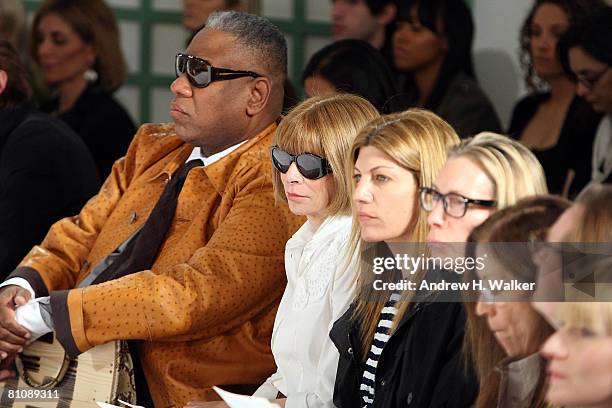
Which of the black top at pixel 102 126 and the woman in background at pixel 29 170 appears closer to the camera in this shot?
the woman in background at pixel 29 170

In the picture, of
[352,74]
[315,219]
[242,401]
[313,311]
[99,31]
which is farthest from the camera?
[99,31]

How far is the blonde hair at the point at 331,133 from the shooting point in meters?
2.86

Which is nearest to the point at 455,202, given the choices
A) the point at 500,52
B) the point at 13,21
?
the point at 500,52

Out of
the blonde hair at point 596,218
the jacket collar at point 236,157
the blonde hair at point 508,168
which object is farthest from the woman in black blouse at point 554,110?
the blonde hair at point 596,218

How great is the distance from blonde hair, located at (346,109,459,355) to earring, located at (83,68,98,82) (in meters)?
3.04

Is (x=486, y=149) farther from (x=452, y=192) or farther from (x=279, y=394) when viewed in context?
(x=279, y=394)

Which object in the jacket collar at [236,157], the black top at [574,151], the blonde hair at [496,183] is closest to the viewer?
the blonde hair at [496,183]

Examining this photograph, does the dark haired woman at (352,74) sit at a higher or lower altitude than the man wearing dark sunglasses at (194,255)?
higher

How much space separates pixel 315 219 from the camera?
294 centimetres

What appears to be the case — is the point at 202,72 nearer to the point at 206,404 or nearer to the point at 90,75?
the point at 206,404

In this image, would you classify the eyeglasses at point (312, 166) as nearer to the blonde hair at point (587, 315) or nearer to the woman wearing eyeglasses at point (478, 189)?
the woman wearing eyeglasses at point (478, 189)

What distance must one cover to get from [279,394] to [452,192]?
3.34 ft

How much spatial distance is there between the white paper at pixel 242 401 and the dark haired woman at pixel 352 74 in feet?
4.25

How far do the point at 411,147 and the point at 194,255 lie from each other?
3.01 ft
